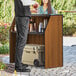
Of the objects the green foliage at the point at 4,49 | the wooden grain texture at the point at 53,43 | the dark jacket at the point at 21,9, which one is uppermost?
the dark jacket at the point at 21,9

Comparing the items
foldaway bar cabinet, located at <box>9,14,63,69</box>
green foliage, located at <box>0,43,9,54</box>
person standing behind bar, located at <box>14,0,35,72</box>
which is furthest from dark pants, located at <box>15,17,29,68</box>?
green foliage, located at <box>0,43,9,54</box>

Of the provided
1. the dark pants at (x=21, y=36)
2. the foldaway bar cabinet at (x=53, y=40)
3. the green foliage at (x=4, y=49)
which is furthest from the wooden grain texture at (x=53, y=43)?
the green foliage at (x=4, y=49)

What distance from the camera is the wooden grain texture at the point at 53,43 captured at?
7.29 m

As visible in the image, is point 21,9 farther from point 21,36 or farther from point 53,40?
point 53,40

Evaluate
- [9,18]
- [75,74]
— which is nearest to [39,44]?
[75,74]

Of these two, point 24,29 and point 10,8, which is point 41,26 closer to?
point 24,29

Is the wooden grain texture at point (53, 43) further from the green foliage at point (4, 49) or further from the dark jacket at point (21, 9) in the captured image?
the green foliage at point (4, 49)

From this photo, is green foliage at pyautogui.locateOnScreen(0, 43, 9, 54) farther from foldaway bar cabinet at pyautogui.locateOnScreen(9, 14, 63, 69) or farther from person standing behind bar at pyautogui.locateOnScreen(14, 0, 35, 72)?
person standing behind bar at pyautogui.locateOnScreen(14, 0, 35, 72)

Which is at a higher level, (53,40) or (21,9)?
(21,9)

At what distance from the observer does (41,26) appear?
7609mm

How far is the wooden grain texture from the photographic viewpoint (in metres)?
7.29

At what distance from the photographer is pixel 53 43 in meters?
7.41

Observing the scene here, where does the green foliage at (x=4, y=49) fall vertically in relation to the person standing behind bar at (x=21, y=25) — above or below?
below

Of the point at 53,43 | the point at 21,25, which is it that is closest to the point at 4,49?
the point at 53,43
